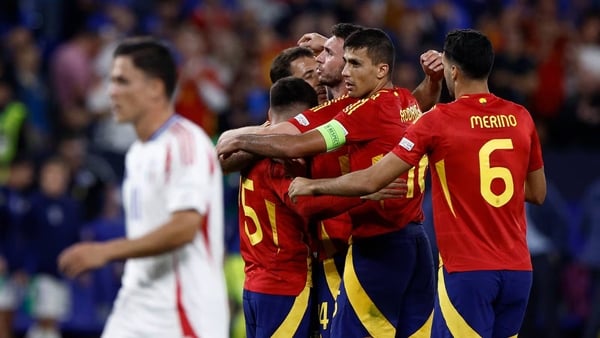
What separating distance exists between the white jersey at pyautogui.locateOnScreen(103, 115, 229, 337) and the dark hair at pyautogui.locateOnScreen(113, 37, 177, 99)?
35 centimetres

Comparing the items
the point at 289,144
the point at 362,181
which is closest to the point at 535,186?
the point at 362,181

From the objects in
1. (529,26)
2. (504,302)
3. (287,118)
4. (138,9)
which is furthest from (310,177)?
(529,26)

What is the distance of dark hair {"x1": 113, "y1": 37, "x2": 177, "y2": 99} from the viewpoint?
6.98 m

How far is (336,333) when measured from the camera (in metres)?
8.15

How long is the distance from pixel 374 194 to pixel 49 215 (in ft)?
24.4

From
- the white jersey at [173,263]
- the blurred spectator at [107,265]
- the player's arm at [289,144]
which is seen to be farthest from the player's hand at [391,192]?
the blurred spectator at [107,265]

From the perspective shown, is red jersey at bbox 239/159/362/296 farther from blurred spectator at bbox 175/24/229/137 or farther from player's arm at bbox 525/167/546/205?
blurred spectator at bbox 175/24/229/137

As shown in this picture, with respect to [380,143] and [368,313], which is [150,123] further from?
[368,313]

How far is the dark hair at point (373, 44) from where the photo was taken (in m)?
8.03

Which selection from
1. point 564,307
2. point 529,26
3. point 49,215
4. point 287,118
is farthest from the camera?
point 529,26

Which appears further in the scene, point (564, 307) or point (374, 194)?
point (564, 307)

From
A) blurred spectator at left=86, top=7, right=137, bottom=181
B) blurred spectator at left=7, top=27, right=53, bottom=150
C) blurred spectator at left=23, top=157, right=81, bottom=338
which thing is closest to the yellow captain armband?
blurred spectator at left=23, top=157, right=81, bottom=338

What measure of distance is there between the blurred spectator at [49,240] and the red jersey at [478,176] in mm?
7492

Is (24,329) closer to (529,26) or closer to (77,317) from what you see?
(77,317)
